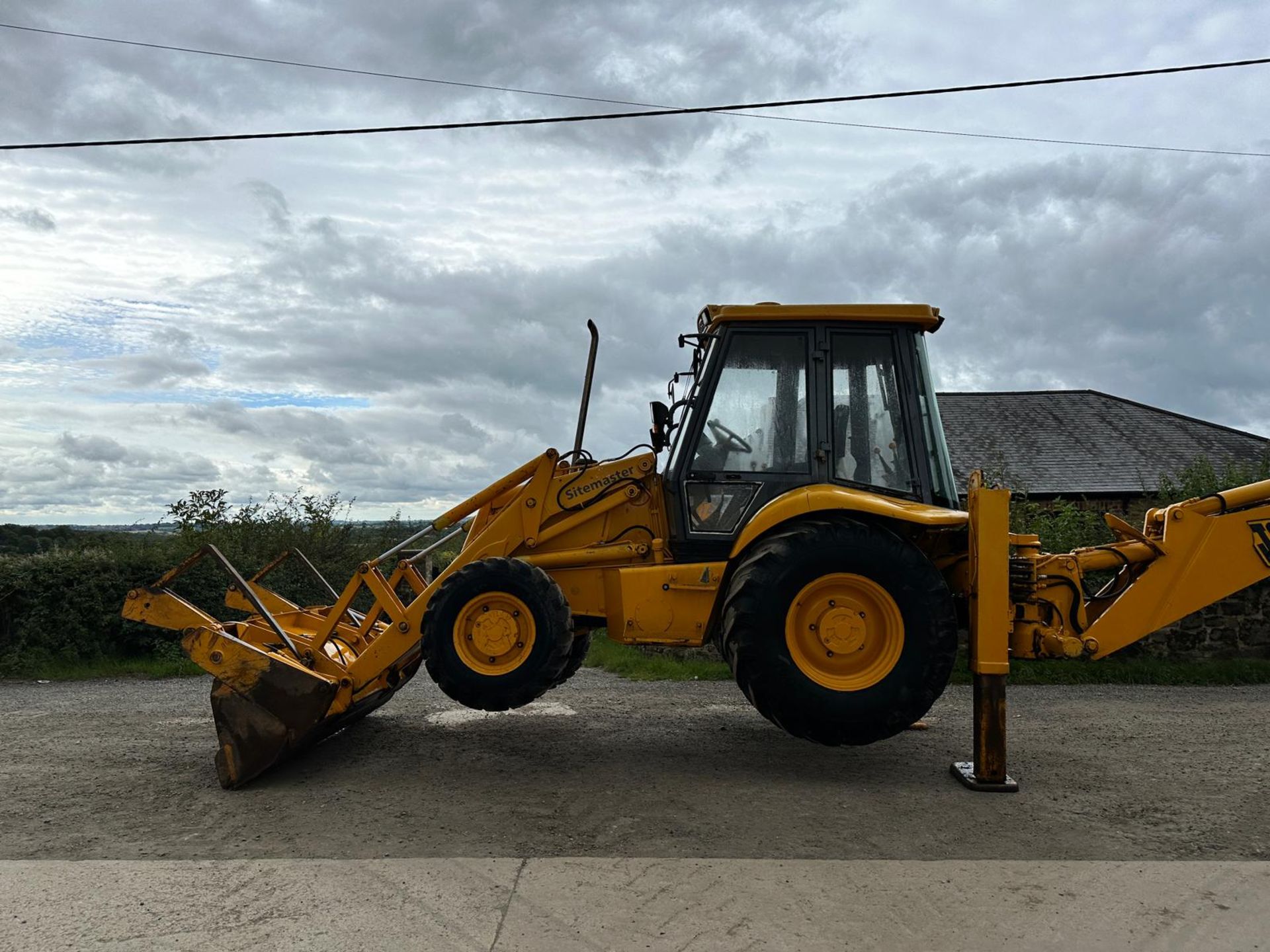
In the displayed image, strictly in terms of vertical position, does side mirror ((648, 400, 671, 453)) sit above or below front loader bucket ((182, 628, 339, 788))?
above

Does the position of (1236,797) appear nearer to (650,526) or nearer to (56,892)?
(650,526)

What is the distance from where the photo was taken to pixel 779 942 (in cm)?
368

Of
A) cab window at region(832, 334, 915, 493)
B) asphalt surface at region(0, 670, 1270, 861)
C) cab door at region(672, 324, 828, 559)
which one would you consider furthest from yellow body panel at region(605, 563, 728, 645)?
cab window at region(832, 334, 915, 493)

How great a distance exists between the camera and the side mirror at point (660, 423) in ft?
21.1

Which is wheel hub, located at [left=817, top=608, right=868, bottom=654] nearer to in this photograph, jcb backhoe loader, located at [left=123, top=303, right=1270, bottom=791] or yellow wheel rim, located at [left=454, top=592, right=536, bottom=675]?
jcb backhoe loader, located at [left=123, top=303, right=1270, bottom=791]

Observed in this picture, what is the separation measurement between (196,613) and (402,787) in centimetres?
174

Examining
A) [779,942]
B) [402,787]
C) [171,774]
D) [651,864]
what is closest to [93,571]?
[171,774]

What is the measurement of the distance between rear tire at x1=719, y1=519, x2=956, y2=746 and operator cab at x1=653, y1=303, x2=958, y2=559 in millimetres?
550

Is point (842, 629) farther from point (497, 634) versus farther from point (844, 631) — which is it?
point (497, 634)

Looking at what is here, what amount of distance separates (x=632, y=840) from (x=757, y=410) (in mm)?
2702

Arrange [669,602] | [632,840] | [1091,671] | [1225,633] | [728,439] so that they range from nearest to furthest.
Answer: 1. [632,840]
2. [669,602]
3. [728,439]
4. [1091,671]
5. [1225,633]

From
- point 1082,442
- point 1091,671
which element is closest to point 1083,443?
point 1082,442

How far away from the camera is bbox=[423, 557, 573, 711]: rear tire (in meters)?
5.79

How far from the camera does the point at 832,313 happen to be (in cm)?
619
